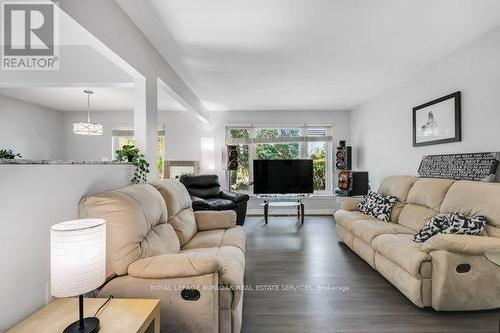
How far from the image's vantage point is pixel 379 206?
3447mm

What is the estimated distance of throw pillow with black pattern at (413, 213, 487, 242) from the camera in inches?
86.0

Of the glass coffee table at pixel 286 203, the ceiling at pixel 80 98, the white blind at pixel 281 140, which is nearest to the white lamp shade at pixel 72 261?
the ceiling at pixel 80 98

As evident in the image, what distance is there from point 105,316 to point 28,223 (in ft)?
2.09

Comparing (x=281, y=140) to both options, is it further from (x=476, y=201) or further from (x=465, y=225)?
(x=465, y=225)

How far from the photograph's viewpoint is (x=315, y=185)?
6.10 metres

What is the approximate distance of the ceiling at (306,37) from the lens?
2105mm

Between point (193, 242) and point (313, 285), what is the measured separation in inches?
49.7

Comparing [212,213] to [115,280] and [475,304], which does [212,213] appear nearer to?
[115,280]

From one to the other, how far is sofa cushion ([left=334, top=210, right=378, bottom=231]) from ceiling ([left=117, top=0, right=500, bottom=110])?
2000mm

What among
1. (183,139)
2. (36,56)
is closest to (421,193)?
(36,56)

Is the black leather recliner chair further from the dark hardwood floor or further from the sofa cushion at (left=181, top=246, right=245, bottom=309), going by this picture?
the sofa cushion at (left=181, top=246, right=245, bottom=309)

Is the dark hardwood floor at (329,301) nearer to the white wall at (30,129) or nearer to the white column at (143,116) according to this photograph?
the white column at (143,116)

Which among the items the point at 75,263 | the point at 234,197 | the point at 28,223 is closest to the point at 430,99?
the point at 234,197

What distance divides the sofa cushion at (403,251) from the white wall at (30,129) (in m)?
6.08
